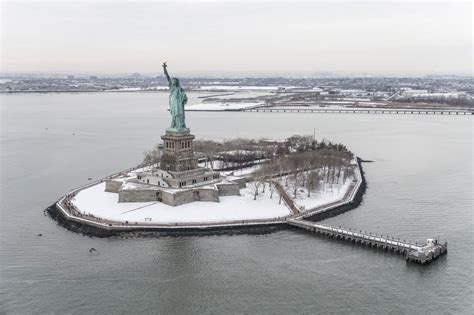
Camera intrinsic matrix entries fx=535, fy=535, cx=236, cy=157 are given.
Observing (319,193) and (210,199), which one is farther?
(319,193)

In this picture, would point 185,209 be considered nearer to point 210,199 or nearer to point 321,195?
point 210,199

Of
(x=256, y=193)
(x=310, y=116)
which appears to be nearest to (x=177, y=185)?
(x=256, y=193)

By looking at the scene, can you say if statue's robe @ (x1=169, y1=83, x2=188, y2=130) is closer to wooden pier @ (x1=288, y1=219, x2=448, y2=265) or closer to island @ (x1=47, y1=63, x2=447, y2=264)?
island @ (x1=47, y1=63, x2=447, y2=264)

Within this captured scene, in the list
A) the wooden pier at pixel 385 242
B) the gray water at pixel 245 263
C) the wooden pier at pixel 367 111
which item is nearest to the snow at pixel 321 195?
the gray water at pixel 245 263

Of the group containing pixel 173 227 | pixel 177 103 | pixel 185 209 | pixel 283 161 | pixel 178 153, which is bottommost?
pixel 173 227

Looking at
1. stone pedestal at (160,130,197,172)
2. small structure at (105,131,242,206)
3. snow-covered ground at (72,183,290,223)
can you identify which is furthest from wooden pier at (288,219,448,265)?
stone pedestal at (160,130,197,172)

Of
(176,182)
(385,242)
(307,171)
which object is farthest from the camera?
(307,171)

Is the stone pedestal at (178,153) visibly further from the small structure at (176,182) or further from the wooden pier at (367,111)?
the wooden pier at (367,111)

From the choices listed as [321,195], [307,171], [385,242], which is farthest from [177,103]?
[385,242]
